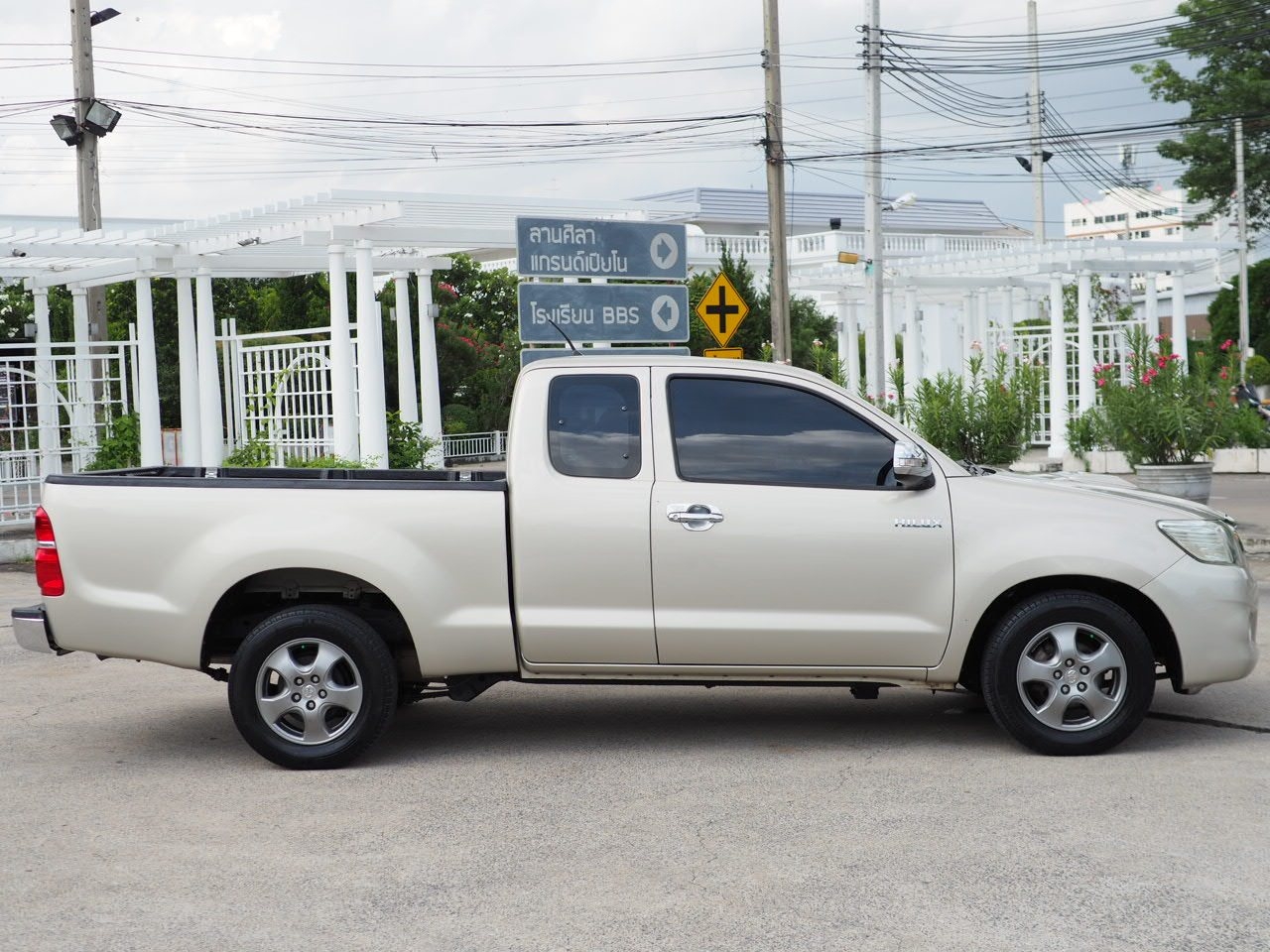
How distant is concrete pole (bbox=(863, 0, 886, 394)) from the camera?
25.3m

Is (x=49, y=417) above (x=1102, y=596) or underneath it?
above

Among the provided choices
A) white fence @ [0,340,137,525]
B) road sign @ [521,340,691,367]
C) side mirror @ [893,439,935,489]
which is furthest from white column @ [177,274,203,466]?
side mirror @ [893,439,935,489]

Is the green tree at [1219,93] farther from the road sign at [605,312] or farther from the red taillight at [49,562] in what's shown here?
the red taillight at [49,562]

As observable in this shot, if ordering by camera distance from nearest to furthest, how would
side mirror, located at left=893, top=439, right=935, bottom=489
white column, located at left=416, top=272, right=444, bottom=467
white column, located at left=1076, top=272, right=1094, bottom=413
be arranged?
side mirror, located at left=893, top=439, right=935, bottom=489 < white column, located at left=416, top=272, right=444, bottom=467 < white column, located at left=1076, top=272, right=1094, bottom=413

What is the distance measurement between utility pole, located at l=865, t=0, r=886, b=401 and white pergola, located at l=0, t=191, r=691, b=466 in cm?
441

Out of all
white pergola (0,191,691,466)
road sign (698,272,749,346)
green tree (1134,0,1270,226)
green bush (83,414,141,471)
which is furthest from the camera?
green tree (1134,0,1270,226)

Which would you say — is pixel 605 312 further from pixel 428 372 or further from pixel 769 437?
pixel 428 372

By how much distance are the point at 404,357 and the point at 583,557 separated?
16599mm

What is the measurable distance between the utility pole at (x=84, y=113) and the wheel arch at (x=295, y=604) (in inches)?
670

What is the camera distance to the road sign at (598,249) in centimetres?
1338

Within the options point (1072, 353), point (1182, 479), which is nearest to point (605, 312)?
point (1182, 479)

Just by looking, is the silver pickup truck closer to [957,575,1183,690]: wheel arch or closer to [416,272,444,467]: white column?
[957,575,1183,690]: wheel arch

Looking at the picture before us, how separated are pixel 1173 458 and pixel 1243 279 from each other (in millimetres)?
30807

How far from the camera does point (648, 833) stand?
19.2 ft
